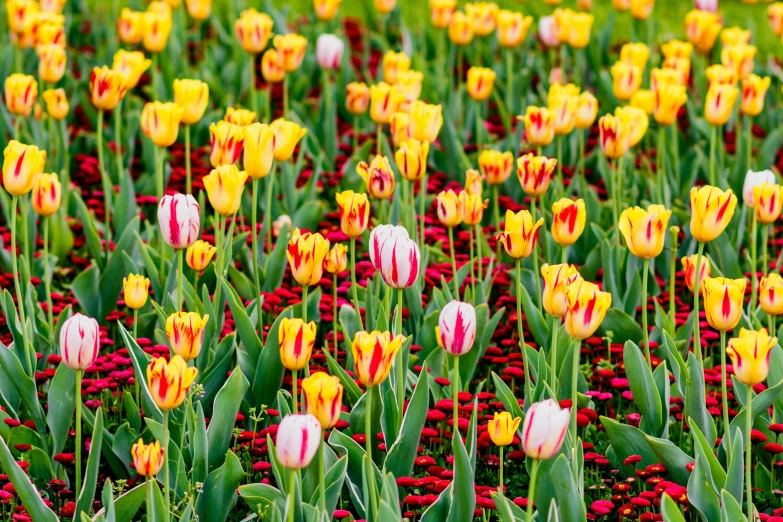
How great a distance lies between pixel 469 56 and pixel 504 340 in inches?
128

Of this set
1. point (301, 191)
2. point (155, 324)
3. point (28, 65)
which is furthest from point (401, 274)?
point (28, 65)

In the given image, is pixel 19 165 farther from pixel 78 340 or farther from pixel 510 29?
pixel 510 29

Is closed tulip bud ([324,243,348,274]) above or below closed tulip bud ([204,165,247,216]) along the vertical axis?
below

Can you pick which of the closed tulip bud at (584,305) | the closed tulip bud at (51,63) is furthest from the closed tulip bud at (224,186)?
the closed tulip bud at (51,63)

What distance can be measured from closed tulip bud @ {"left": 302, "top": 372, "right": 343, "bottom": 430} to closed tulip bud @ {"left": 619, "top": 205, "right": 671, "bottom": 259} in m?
0.97

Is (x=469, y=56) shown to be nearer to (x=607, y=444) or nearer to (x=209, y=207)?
(x=209, y=207)

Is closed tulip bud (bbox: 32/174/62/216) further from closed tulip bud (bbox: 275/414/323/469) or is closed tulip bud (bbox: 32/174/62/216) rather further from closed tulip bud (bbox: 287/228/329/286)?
closed tulip bud (bbox: 275/414/323/469)

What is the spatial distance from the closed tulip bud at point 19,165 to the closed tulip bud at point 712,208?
1769 millimetres

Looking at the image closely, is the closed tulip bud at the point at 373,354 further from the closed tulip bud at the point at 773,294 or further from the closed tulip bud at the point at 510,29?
the closed tulip bud at the point at 510,29

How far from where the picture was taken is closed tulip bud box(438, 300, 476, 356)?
96.0 inches

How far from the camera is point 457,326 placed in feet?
8.02

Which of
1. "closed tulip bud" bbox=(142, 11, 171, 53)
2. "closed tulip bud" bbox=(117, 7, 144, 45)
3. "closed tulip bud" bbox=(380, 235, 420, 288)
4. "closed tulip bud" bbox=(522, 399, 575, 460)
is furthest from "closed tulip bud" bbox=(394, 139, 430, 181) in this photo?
"closed tulip bud" bbox=(117, 7, 144, 45)

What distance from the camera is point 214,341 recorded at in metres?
3.39

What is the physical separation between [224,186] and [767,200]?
161cm
